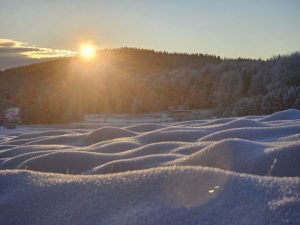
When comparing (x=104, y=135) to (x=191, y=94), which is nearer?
(x=104, y=135)

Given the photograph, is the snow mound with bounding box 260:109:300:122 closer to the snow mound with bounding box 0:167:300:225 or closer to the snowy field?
the snowy field

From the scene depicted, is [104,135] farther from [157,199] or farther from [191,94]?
[191,94]

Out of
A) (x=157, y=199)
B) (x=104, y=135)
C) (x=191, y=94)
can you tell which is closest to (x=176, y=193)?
(x=157, y=199)

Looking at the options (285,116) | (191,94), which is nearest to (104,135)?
(285,116)

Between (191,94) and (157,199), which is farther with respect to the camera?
(191,94)

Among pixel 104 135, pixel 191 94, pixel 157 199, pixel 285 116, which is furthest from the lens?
pixel 191 94

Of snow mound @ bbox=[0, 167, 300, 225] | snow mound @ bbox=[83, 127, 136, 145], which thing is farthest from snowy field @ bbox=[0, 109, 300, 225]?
snow mound @ bbox=[83, 127, 136, 145]

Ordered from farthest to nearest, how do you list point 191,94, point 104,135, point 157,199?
point 191,94
point 104,135
point 157,199

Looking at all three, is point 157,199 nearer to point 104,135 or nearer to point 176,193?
point 176,193

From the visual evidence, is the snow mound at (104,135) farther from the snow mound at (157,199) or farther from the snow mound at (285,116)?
the snow mound at (157,199)

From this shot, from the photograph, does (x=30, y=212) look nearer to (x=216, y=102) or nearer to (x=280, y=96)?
(x=280, y=96)

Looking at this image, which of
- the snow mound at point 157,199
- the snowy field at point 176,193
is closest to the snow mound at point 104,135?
the snowy field at point 176,193

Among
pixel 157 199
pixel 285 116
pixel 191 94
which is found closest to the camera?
pixel 157 199

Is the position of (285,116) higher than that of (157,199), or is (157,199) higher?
(285,116)
